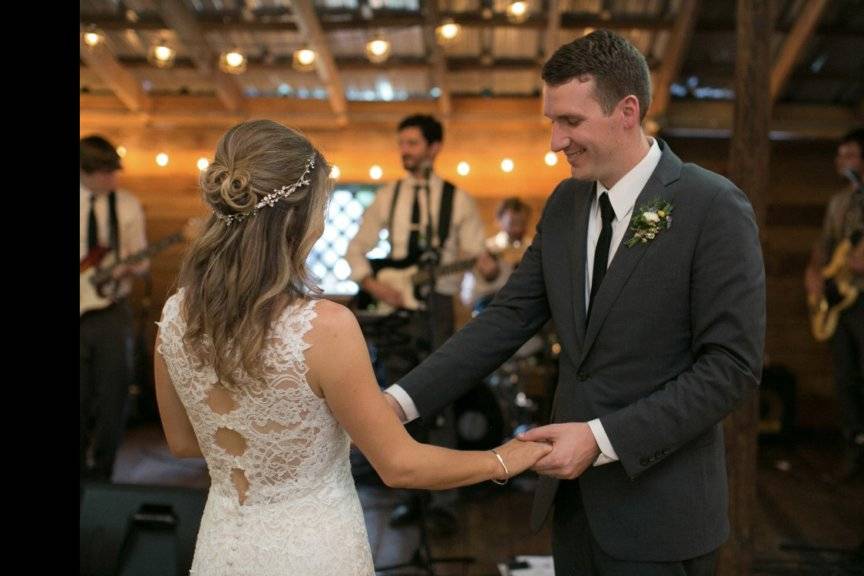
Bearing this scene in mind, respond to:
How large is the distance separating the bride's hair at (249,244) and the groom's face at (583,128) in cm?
63

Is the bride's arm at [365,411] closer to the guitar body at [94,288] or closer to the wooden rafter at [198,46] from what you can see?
the guitar body at [94,288]

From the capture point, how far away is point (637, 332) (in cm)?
217

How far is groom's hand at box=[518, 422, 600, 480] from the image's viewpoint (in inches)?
84.8

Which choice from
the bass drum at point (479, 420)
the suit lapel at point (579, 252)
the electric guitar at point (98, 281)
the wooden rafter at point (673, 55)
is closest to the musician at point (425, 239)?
the bass drum at point (479, 420)

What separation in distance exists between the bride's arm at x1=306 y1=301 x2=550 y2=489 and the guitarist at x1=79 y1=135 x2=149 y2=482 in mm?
3873

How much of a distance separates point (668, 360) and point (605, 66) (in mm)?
677

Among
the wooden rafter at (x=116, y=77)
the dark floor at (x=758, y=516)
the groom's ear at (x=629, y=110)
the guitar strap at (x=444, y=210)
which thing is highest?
the wooden rafter at (x=116, y=77)

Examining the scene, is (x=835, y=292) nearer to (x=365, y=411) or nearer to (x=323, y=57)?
(x=323, y=57)

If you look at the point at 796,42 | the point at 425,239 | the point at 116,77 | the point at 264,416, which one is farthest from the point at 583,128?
the point at 116,77

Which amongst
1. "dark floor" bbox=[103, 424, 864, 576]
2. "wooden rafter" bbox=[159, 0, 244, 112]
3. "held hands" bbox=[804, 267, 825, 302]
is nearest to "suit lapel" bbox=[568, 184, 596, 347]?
"dark floor" bbox=[103, 424, 864, 576]

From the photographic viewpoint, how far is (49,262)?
3.92 feet

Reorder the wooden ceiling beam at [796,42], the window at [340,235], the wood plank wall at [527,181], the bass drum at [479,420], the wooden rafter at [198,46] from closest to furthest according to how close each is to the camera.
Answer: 1. the bass drum at [479,420]
2. the wooden ceiling beam at [796,42]
3. the wooden rafter at [198,46]
4. the wood plank wall at [527,181]
5. the window at [340,235]

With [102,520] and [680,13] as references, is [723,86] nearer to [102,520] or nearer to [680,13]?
[680,13]

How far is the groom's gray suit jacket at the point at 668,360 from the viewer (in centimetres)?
210
